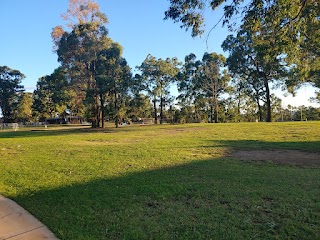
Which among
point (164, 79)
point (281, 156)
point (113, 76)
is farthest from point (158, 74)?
point (281, 156)

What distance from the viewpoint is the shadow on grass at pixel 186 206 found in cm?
371

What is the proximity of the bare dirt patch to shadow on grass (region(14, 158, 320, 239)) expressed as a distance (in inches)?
80.0

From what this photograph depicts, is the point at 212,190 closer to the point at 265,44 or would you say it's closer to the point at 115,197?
the point at 115,197

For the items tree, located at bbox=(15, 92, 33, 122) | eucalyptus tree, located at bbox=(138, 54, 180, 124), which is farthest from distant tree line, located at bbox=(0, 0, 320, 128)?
tree, located at bbox=(15, 92, 33, 122)

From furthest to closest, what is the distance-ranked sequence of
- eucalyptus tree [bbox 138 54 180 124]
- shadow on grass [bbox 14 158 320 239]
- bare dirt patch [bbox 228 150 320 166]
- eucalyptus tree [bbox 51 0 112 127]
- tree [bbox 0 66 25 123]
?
tree [bbox 0 66 25 123], eucalyptus tree [bbox 138 54 180 124], eucalyptus tree [bbox 51 0 112 127], bare dirt patch [bbox 228 150 320 166], shadow on grass [bbox 14 158 320 239]

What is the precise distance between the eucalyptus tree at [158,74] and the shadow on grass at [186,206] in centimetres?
3624

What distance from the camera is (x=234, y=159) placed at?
9.47m

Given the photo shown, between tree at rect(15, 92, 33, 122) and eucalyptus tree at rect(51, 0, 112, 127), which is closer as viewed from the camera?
eucalyptus tree at rect(51, 0, 112, 127)

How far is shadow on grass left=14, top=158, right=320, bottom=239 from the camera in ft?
12.2

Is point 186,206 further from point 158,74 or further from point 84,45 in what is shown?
point 158,74

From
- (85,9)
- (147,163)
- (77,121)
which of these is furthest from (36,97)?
(147,163)

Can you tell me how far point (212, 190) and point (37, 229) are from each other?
124 inches

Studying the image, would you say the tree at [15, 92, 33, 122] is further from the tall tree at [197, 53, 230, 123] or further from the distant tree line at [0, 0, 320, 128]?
the tall tree at [197, 53, 230, 123]

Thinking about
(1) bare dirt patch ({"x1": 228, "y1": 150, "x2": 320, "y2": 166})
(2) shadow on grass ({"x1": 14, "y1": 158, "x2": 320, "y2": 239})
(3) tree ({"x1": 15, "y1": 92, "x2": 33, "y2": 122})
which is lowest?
(2) shadow on grass ({"x1": 14, "y1": 158, "x2": 320, "y2": 239})
